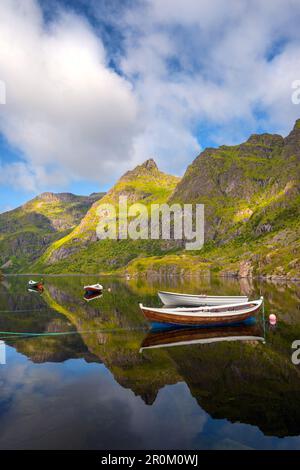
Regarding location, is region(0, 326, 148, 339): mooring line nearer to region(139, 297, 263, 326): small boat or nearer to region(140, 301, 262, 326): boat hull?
region(140, 301, 262, 326): boat hull

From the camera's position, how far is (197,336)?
45719 millimetres

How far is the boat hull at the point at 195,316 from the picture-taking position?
49.1 metres

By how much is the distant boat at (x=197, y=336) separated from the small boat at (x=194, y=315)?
1192 mm

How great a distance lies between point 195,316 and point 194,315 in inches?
10.7

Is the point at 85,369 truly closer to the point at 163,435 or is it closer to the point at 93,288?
the point at 163,435

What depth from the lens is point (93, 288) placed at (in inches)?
4803

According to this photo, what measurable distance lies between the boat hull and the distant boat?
1.16 m

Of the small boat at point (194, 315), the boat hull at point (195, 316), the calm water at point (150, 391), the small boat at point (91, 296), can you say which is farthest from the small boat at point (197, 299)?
the small boat at point (91, 296)

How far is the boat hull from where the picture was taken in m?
49.1

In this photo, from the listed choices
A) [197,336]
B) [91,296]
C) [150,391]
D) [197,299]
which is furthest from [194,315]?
[91,296]

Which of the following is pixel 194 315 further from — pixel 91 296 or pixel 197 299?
pixel 91 296

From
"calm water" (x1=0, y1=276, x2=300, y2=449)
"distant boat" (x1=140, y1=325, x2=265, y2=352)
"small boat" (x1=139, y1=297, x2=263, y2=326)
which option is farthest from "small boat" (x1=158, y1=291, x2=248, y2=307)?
"calm water" (x1=0, y1=276, x2=300, y2=449)

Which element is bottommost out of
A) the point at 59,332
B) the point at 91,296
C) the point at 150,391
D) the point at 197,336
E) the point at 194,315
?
the point at 150,391

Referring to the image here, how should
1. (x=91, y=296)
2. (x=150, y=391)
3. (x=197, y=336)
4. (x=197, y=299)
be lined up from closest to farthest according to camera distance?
(x=150, y=391) → (x=197, y=336) → (x=197, y=299) → (x=91, y=296)
